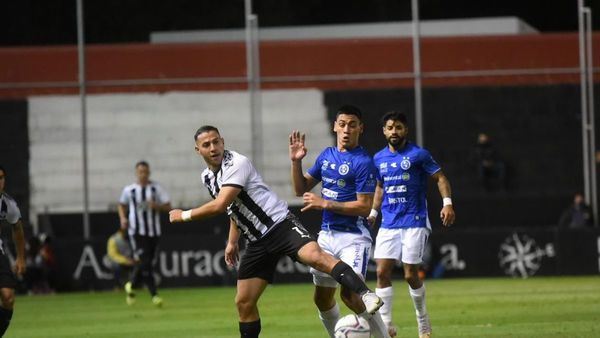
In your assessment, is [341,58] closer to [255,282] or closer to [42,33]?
[42,33]

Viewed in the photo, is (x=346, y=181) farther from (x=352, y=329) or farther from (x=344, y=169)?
(x=352, y=329)

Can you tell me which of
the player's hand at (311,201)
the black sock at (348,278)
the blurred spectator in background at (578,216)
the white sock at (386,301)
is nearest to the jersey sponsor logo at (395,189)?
the white sock at (386,301)

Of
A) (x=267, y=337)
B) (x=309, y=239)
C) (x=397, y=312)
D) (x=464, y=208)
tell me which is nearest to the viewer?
(x=309, y=239)

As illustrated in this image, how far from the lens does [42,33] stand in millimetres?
31109

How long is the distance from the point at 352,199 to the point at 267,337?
304 cm

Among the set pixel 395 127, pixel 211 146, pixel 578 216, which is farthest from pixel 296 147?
pixel 578 216

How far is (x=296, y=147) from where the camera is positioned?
11992mm

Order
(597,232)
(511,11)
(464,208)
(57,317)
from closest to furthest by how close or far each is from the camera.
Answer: (57,317), (597,232), (464,208), (511,11)

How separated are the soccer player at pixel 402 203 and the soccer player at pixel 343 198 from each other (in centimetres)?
129

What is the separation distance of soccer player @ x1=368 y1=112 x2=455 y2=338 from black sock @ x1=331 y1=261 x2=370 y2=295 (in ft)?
8.35

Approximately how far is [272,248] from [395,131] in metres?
2.80

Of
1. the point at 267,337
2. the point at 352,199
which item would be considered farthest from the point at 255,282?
the point at 267,337

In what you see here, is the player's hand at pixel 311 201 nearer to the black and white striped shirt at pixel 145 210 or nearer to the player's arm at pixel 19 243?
the player's arm at pixel 19 243

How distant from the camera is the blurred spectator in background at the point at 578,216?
86.3ft
